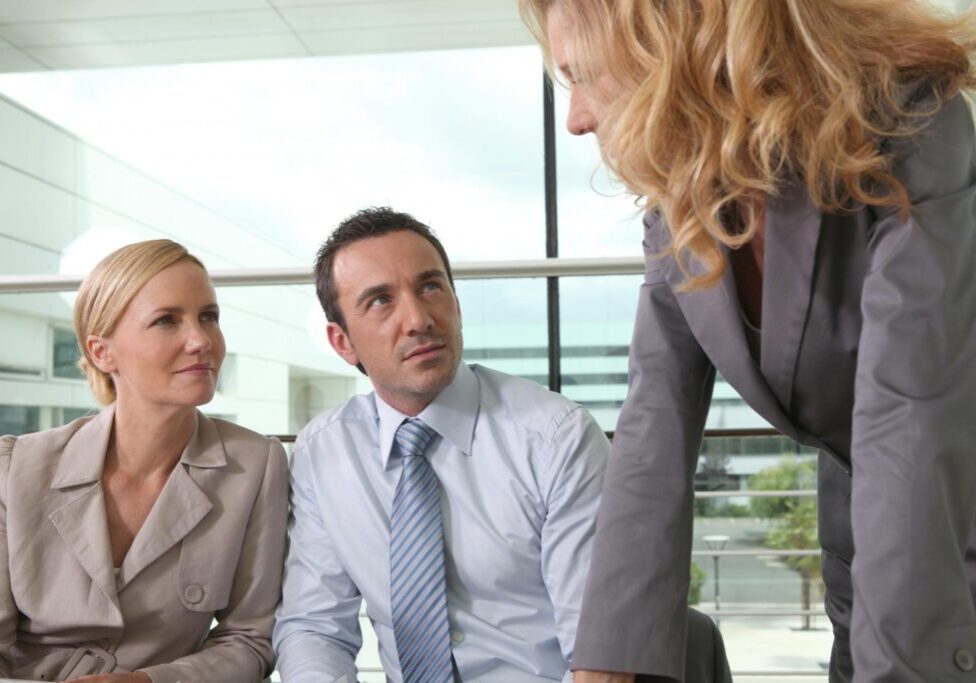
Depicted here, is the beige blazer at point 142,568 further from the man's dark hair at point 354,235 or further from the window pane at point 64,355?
the window pane at point 64,355

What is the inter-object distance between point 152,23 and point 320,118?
3.67 ft

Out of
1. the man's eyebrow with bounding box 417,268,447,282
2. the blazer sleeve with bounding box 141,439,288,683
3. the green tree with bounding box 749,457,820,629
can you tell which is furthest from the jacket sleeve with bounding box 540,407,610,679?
the green tree with bounding box 749,457,820,629

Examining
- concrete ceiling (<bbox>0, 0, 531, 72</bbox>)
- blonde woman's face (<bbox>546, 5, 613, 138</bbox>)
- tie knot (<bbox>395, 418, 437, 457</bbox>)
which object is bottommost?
tie knot (<bbox>395, 418, 437, 457</bbox>)

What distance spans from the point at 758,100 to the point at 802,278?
16 centimetres

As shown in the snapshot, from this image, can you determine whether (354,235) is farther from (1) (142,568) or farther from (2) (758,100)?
(2) (758,100)

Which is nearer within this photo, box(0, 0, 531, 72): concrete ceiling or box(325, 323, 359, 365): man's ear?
box(325, 323, 359, 365): man's ear

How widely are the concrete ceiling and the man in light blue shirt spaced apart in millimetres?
2515

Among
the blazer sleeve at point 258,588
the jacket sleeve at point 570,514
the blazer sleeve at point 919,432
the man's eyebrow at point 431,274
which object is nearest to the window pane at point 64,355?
the blazer sleeve at point 258,588

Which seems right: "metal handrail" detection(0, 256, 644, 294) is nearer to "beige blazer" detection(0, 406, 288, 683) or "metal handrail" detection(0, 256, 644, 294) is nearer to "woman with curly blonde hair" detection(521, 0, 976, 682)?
"beige blazer" detection(0, 406, 288, 683)

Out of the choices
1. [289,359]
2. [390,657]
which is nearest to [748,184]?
[390,657]

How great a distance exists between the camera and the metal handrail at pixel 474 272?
2152 millimetres

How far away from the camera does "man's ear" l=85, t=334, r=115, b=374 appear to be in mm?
1731

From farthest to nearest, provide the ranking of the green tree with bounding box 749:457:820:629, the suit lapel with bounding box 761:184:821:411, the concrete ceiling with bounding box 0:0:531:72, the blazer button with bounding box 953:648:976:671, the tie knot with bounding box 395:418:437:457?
the concrete ceiling with bounding box 0:0:531:72, the green tree with bounding box 749:457:820:629, the tie knot with bounding box 395:418:437:457, the suit lapel with bounding box 761:184:821:411, the blazer button with bounding box 953:648:976:671

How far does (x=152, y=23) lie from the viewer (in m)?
4.31
